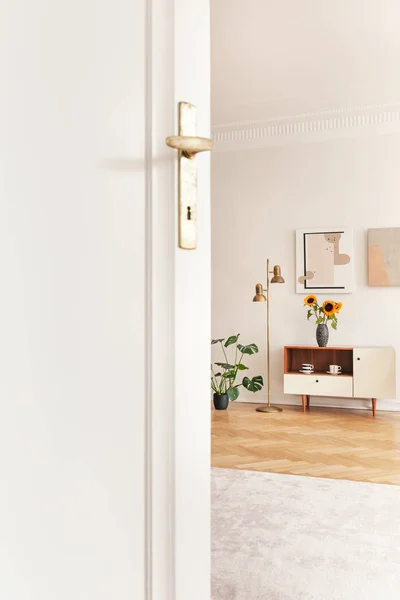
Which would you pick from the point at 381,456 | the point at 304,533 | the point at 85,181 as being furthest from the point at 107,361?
the point at 381,456

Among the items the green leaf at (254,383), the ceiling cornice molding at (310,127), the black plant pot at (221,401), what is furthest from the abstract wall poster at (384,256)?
the black plant pot at (221,401)

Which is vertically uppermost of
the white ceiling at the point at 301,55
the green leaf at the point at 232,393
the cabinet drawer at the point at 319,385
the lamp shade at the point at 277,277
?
the white ceiling at the point at 301,55

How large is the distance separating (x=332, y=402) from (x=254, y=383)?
807mm

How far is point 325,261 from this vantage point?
5609 mm

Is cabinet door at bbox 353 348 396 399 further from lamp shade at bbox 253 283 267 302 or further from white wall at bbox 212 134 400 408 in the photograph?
lamp shade at bbox 253 283 267 302

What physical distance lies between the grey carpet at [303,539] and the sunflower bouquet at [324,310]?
2466 millimetres

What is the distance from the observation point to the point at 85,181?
1.77 ft

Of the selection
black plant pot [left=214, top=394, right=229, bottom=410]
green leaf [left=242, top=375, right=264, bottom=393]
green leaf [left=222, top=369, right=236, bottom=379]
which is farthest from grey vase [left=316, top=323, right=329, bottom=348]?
black plant pot [left=214, top=394, right=229, bottom=410]

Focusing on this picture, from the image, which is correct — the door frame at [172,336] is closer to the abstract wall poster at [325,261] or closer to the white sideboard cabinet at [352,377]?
the white sideboard cabinet at [352,377]

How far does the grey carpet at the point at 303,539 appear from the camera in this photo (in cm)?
184

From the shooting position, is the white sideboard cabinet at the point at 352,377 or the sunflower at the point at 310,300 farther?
the sunflower at the point at 310,300

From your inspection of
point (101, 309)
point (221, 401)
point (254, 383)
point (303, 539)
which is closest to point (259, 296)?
point (254, 383)

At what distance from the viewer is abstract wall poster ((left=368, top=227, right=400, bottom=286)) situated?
540cm

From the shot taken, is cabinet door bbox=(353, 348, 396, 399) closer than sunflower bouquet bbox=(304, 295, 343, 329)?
Yes
